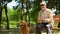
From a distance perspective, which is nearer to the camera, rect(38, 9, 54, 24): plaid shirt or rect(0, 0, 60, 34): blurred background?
rect(38, 9, 54, 24): plaid shirt

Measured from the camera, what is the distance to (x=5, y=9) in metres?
13.4

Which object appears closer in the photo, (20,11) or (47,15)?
(47,15)

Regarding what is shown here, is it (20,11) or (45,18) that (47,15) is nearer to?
(45,18)

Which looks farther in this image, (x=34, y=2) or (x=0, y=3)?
(x=0, y=3)

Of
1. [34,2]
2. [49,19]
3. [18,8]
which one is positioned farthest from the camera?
[18,8]

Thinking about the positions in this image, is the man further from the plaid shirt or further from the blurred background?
the blurred background

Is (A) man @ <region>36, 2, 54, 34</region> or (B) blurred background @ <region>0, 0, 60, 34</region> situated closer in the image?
(A) man @ <region>36, 2, 54, 34</region>

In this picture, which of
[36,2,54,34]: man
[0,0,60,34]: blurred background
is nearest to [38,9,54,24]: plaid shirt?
[36,2,54,34]: man

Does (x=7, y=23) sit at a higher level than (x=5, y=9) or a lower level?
lower

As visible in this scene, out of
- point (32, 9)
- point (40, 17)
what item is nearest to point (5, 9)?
point (32, 9)

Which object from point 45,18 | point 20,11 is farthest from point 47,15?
point 20,11

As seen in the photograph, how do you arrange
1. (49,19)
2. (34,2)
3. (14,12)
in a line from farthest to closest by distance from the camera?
(14,12) < (34,2) < (49,19)

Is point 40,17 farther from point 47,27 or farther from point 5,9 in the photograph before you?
point 5,9

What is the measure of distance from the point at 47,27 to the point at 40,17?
39 centimetres
